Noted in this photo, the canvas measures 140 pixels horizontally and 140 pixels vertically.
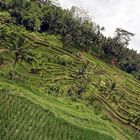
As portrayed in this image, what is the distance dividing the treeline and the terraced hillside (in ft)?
16.2

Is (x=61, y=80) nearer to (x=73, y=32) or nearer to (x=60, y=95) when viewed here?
(x=60, y=95)

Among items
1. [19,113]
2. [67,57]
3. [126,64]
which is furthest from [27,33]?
[19,113]

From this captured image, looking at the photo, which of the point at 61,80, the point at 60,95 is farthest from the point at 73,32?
the point at 60,95

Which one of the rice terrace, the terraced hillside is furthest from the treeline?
the terraced hillside

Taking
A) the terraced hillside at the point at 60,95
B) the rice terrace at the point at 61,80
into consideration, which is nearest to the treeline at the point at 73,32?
the rice terrace at the point at 61,80

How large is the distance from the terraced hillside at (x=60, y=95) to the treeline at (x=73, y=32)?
4937 mm

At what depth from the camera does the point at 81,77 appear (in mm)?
85938

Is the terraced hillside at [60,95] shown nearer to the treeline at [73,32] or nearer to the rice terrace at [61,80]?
the rice terrace at [61,80]

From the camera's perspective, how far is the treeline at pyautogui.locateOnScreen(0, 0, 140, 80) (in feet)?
348

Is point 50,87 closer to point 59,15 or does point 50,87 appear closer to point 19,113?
point 19,113

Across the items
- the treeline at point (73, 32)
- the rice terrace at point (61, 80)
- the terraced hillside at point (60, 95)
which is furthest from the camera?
the treeline at point (73, 32)

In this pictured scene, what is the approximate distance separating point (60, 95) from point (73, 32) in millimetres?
51887

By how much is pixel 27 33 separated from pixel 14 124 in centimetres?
5741

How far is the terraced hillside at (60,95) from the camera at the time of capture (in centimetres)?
4475
